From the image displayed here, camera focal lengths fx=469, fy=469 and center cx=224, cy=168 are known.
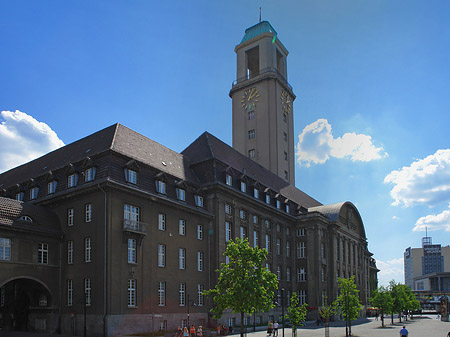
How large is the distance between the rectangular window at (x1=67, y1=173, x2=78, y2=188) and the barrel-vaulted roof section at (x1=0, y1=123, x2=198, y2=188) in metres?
1.59

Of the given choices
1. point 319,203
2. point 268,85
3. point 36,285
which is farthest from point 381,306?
point 36,285

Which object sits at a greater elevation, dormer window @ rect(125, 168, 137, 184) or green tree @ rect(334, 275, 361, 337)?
dormer window @ rect(125, 168, 137, 184)

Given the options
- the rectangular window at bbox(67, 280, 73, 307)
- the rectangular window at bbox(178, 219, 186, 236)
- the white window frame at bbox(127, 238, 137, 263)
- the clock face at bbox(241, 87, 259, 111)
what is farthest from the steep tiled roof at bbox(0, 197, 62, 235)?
the clock face at bbox(241, 87, 259, 111)

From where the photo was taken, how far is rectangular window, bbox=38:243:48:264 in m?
41.9

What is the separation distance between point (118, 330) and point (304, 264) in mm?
37445

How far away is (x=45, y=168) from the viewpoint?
52.8 meters

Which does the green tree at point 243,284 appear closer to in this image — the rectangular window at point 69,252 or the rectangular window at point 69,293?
the rectangular window at point 69,293

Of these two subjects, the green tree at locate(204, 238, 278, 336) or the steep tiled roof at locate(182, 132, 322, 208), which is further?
the steep tiled roof at locate(182, 132, 322, 208)

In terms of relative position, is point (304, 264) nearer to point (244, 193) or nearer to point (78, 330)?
point (244, 193)

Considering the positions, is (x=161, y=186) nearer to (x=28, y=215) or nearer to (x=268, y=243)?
(x=28, y=215)

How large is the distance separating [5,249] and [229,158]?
30.8m

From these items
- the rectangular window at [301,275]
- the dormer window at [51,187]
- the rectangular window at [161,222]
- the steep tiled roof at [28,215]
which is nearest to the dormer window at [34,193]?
the dormer window at [51,187]

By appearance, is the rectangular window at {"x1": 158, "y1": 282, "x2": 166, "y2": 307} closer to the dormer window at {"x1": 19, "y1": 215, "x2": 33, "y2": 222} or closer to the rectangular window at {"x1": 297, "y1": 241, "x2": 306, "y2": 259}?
the dormer window at {"x1": 19, "y1": 215, "x2": 33, "y2": 222}

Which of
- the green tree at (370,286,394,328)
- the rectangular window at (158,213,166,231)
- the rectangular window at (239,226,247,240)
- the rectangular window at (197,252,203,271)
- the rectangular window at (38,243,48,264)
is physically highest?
the rectangular window at (158,213,166,231)
